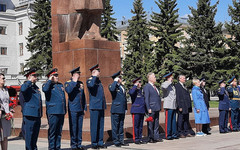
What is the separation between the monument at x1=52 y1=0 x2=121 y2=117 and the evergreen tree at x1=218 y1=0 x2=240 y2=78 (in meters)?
23.9

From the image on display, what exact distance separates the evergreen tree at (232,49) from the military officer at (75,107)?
2850cm

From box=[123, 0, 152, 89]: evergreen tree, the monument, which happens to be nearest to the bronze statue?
the monument

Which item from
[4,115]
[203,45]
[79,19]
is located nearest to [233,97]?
[79,19]

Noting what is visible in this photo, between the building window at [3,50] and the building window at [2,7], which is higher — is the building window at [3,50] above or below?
below

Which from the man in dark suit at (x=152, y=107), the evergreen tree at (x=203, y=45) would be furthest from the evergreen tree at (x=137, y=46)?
the man in dark suit at (x=152, y=107)

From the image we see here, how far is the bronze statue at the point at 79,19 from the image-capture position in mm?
13320

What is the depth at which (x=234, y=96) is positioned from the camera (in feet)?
40.5

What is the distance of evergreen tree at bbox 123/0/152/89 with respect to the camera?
41.7 metres

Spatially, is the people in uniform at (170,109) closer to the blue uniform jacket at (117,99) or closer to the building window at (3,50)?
the blue uniform jacket at (117,99)

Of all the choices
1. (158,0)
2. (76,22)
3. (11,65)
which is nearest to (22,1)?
(11,65)

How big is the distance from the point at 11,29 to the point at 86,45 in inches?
1708

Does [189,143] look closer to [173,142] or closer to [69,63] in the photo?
[173,142]

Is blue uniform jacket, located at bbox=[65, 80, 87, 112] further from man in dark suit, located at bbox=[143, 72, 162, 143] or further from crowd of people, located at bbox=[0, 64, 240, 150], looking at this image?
man in dark suit, located at bbox=[143, 72, 162, 143]

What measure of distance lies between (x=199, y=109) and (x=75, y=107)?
13.7 ft
